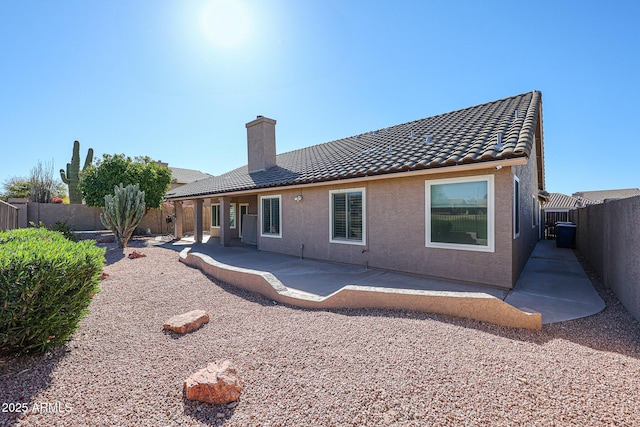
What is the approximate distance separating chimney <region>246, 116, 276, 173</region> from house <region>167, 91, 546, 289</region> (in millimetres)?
3248

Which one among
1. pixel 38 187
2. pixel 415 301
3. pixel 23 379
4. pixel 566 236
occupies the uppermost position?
pixel 38 187

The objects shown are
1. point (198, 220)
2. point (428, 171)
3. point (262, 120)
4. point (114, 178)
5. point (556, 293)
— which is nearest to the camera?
point (556, 293)

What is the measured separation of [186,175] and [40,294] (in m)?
39.6

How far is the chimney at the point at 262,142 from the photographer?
15.9 metres

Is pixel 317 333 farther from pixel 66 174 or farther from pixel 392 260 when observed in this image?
pixel 66 174

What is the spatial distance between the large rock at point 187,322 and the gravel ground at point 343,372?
0.51ft

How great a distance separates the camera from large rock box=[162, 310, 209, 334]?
4.47 metres

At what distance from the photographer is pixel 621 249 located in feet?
19.4

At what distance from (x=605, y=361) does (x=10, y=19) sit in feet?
51.3

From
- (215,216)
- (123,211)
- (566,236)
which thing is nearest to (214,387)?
(123,211)

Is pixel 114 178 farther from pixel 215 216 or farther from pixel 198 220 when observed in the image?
pixel 215 216

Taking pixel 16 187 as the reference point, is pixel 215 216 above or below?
below

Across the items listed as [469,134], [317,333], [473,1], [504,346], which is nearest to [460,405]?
[504,346]

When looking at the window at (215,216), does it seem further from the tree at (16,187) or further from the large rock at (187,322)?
the tree at (16,187)
